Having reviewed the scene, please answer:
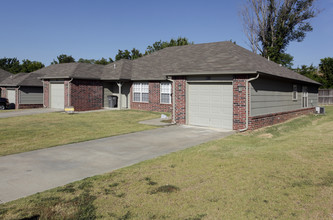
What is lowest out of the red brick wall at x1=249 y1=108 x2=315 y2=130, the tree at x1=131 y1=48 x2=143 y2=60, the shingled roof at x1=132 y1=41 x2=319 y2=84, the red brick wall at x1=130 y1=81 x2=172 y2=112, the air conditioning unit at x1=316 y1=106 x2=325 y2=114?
the red brick wall at x1=249 y1=108 x2=315 y2=130

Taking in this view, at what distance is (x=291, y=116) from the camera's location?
18.6 metres

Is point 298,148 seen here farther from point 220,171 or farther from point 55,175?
point 55,175

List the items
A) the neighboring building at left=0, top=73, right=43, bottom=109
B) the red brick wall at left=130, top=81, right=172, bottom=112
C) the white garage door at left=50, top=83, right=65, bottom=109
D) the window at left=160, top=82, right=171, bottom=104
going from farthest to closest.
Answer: the neighboring building at left=0, top=73, right=43, bottom=109
the white garage door at left=50, top=83, right=65, bottom=109
the red brick wall at left=130, top=81, right=172, bottom=112
the window at left=160, top=82, right=171, bottom=104

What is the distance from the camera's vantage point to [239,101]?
508 inches

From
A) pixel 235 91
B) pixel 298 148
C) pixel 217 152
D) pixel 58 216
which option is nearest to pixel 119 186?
pixel 58 216

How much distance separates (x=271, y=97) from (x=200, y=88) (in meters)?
4.36

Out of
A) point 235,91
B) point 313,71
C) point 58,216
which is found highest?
point 313,71

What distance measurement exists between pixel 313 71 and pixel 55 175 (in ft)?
169

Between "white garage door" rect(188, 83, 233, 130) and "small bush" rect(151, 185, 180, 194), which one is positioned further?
"white garage door" rect(188, 83, 233, 130)

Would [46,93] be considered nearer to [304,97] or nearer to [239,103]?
[239,103]

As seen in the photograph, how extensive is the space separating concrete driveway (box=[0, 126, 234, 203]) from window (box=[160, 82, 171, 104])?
373 inches

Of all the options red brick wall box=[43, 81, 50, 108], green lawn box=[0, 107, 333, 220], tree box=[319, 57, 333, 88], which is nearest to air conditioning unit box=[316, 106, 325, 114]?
green lawn box=[0, 107, 333, 220]

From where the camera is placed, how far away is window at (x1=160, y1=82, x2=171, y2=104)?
2156cm

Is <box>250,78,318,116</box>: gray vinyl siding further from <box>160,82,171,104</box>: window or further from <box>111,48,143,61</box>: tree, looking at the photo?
<box>111,48,143,61</box>: tree
